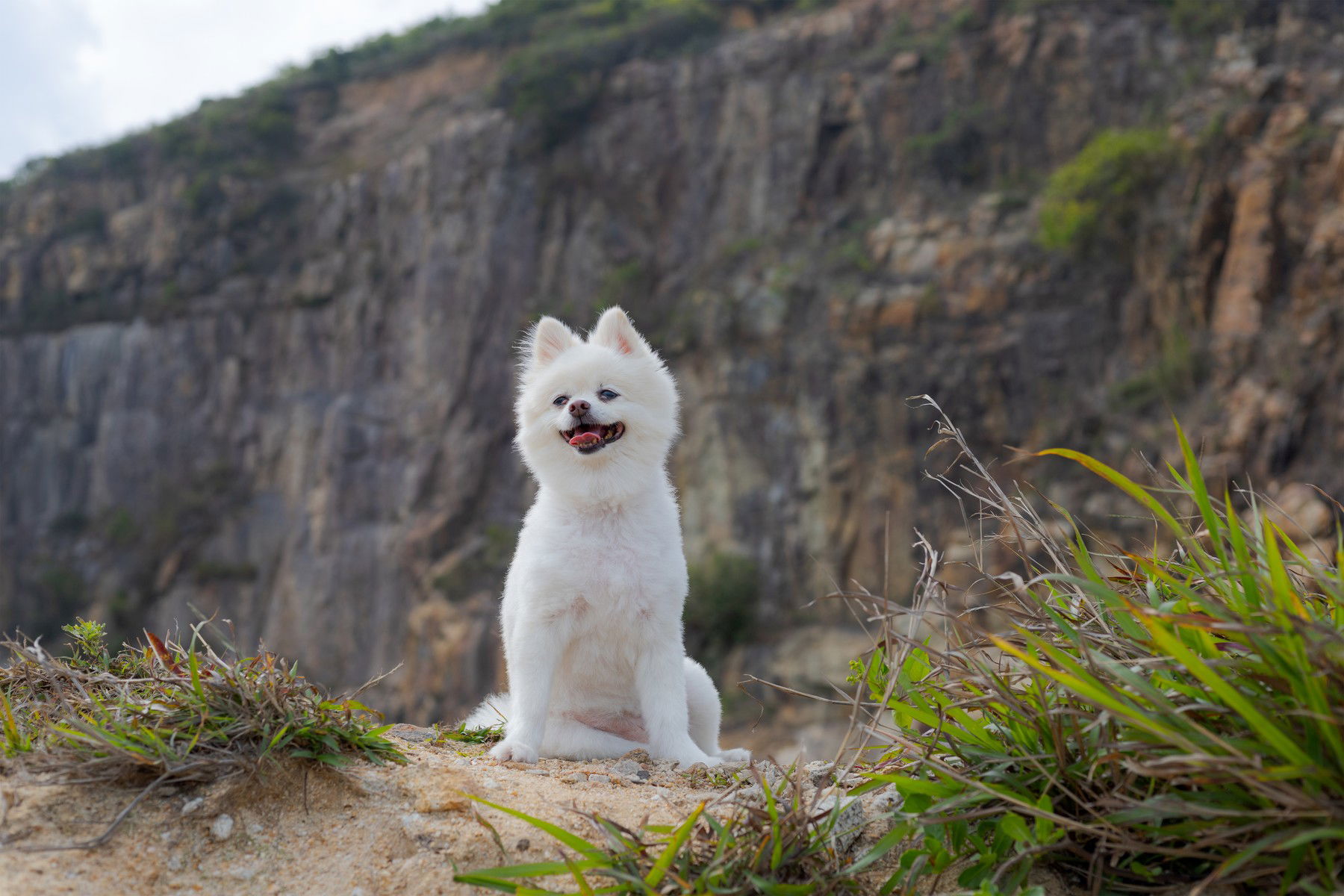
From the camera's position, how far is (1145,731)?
8.61 ft

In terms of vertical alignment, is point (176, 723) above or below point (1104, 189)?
below

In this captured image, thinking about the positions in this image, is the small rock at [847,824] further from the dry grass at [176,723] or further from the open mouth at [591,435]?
the open mouth at [591,435]

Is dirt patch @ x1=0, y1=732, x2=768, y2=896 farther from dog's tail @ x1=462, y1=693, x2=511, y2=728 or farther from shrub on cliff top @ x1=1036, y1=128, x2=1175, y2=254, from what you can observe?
shrub on cliff top @ x1=1036, y1=128, x2=1175, y2=254

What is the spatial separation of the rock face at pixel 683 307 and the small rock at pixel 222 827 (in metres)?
21.5

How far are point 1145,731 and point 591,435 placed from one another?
292 centimetres

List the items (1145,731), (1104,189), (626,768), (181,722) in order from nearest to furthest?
(1145,731) → (181,722) → (626,768) → (1104,189)

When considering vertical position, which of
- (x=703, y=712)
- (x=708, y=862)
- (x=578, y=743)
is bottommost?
(x=703, y=712)

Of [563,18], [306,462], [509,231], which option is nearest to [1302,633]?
[509,231]

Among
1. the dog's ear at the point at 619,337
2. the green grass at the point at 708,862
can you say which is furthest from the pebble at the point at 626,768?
the dog's ear at the point at 619,337

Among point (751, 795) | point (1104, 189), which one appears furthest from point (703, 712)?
point (1104, 189)

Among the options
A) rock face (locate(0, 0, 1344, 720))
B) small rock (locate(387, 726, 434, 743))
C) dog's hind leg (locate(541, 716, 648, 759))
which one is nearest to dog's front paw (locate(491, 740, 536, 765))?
dog's hind leg (locate(541, 716, 648, 759))

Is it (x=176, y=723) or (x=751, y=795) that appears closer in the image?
(x=176, y=723)

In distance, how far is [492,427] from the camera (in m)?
33.5

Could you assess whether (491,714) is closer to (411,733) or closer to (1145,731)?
(411,733)
